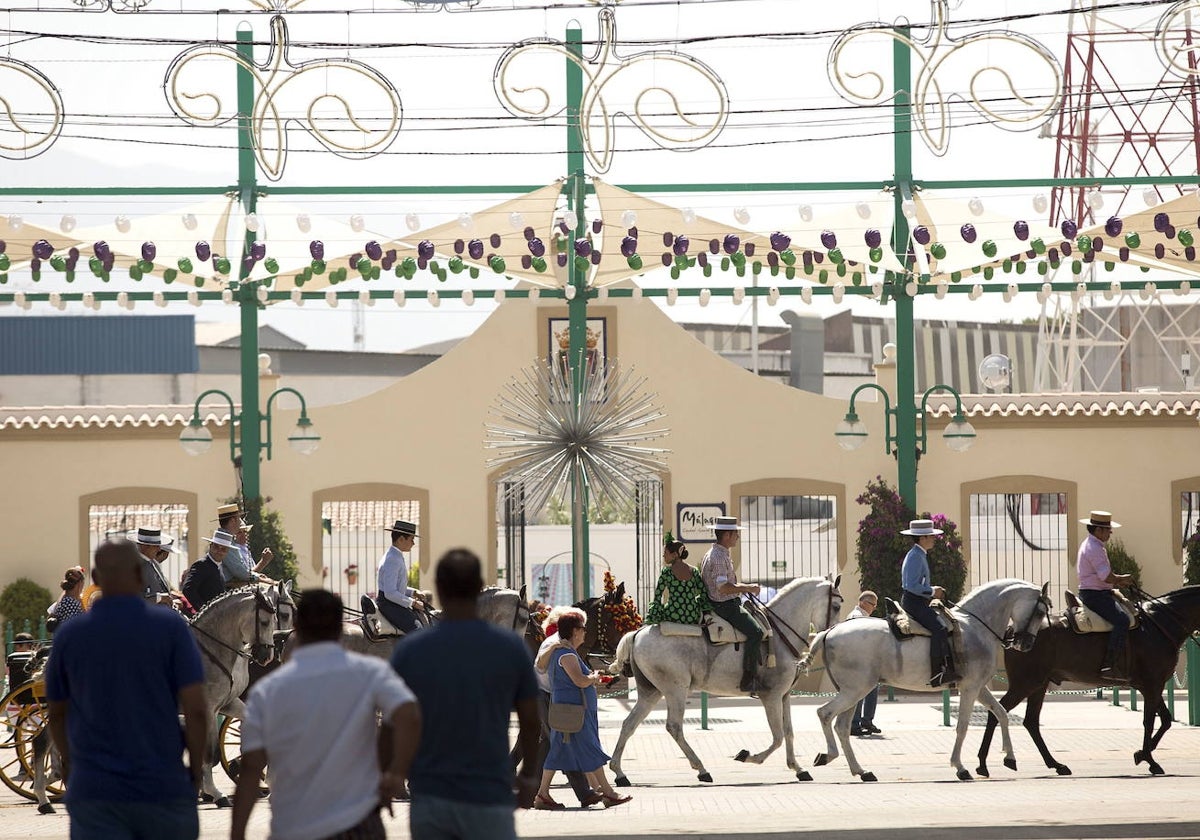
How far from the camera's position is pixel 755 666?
13.8 meters

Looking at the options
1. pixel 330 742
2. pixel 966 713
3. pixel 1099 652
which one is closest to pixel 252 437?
pixel 966 713

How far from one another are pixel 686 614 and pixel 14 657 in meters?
5.45

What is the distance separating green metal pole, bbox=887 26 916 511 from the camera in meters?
20.6

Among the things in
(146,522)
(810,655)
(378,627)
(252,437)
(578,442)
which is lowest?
(810,655)

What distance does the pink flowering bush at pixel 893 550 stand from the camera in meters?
21.0

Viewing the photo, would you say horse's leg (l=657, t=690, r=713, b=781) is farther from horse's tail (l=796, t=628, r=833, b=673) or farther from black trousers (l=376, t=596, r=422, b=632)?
black trousers (l=376, t=596, r=422, b=632)

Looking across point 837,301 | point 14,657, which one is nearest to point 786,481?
point 837,301

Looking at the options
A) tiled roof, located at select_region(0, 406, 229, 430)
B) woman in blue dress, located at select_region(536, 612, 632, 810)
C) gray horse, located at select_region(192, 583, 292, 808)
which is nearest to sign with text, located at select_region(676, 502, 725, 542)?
tiled roof, located at select_region(0, 406, 229, 430)

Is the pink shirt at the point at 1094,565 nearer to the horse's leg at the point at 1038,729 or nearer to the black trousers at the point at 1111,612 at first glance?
the black trousers at the point at 1111,612

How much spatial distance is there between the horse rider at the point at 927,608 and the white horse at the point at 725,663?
62 centimetres

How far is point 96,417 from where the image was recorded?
2269 cm

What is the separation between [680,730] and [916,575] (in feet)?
7.91

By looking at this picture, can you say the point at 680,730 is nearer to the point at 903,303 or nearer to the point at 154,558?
the point at 154,558

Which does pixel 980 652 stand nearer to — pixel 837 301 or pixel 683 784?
pixel 683 784
